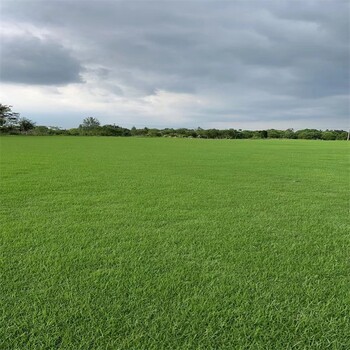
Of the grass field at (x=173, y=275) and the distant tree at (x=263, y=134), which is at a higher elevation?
the distant tree at (x=263, y=134)

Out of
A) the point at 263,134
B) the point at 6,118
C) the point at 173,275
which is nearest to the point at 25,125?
the point at 6,118

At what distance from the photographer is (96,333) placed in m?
1.53

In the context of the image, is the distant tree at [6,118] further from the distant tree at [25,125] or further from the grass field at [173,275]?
the grass field at [173,275]

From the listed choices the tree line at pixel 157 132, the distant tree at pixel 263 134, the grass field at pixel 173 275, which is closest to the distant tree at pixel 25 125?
the tree line at pixel 157 132

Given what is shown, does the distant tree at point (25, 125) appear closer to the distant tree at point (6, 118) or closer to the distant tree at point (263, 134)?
the distant tree at point (6, 118)

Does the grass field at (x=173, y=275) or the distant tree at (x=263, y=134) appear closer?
the grass field at (x=173, y=275)

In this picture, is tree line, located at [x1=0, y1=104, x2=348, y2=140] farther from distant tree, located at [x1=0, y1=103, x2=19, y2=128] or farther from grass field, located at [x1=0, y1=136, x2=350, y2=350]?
grass field, located at [x1=0, y1=136, x2=350, y2=350]

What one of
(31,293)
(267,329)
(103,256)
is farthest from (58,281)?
(267,329)

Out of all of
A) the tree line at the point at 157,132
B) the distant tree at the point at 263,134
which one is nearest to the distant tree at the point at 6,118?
the tree line at the point at 157,132

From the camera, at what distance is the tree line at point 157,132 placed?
52938 mm

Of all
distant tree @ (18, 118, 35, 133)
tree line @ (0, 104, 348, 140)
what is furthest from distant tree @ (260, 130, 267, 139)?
distant tree @ (18, 118, 35, 133)

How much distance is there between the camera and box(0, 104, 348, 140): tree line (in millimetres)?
52938

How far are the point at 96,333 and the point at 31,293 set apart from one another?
1.93 feet

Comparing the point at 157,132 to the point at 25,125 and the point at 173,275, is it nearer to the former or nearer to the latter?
the point at 25,125
